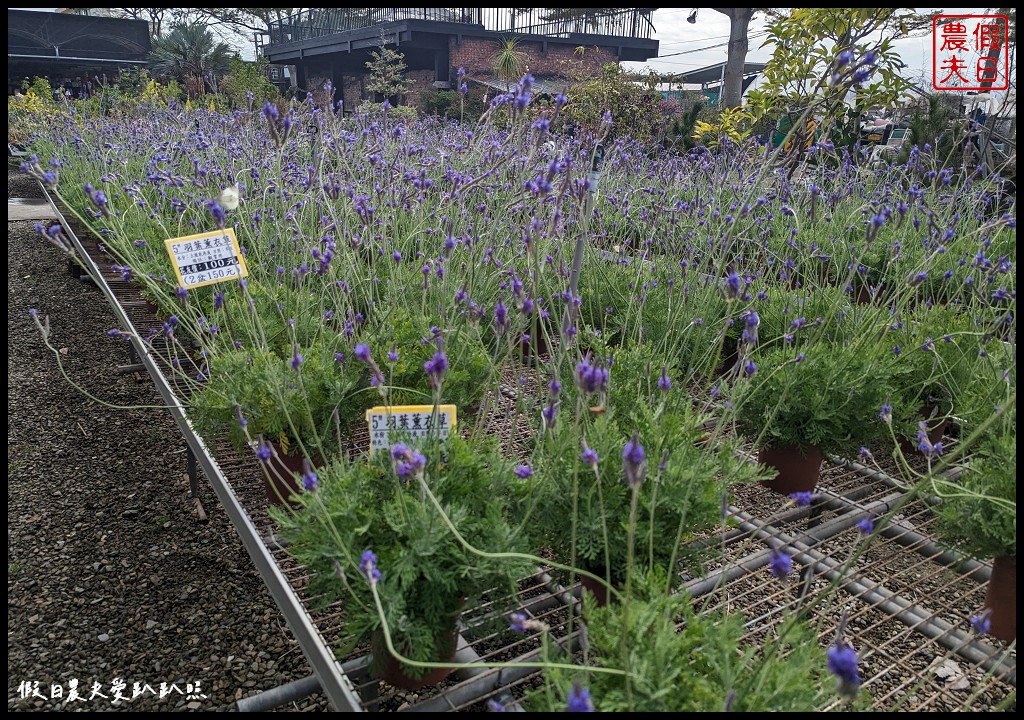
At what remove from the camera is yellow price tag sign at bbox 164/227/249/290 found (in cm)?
184

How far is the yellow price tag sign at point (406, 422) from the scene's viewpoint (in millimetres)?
1399

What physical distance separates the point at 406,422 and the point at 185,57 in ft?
64.3

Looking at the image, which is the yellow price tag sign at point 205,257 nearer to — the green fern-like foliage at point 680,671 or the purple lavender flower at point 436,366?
the purple lavender flower at point 436,366

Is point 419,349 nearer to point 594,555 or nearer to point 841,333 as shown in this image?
point 594,555

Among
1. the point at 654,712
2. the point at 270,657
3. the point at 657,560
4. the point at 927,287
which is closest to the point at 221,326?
the point at 270,657

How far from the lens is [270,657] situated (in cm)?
181

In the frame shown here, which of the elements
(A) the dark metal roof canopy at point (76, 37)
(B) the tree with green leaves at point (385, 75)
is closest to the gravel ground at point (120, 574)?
(B) the tree with green leaves at point (385, 75)

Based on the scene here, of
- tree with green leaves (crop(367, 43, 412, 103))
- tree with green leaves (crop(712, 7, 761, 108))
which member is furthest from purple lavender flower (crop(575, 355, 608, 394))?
tree with green leaves (crop(367, 43, 412, 103))

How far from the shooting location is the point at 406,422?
142 cm

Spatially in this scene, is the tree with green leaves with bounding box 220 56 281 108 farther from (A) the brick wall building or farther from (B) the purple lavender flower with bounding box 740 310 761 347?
(B) the purple lavender flower with bounding box 740 310 761 347

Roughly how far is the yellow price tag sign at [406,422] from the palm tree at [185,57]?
731 inches

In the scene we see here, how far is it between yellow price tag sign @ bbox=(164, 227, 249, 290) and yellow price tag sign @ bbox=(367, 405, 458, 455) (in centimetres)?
70

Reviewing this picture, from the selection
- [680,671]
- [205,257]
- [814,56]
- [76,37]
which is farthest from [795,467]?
[76,37]

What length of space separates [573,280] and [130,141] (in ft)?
18.4
